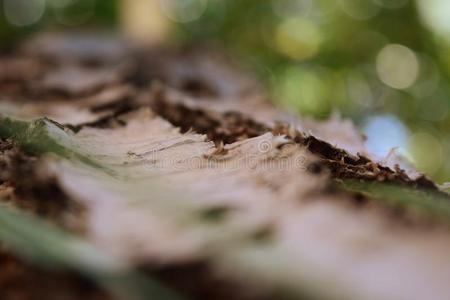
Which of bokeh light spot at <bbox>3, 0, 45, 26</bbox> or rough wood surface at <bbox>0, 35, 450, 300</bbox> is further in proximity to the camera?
bokeh light spot at <bbox>3, 0, 45, 26</bbox>

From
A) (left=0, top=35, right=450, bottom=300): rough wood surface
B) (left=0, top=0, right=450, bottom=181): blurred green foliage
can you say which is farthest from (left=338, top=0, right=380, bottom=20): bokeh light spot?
(left=0, top=35, right=450, bottom=300): rough wood surface

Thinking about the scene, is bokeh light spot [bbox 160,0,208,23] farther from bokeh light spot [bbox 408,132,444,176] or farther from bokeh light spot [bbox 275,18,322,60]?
bokeh light spot [bbox 408,132,444,176]

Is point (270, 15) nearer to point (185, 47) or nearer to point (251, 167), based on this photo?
point (185, 47)

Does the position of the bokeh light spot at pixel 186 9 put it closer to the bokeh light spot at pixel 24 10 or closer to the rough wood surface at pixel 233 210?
the bokeh light spot at pixel 24 10

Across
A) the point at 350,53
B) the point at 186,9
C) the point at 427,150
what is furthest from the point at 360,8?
the point at 186,9

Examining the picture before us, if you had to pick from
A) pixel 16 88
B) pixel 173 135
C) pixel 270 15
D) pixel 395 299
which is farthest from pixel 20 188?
pixel 270 15

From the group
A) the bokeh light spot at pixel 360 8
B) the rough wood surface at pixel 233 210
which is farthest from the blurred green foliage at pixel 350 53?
the rough wood surface at pixel 233 210

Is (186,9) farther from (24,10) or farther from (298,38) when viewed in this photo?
(24,10)
